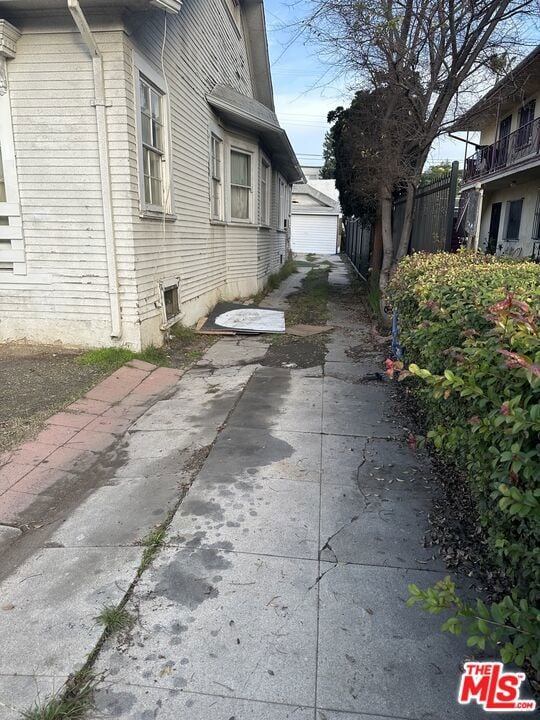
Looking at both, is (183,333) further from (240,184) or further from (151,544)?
(151,544)

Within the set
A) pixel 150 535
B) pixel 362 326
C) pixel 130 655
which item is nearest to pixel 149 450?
pixel 150 535

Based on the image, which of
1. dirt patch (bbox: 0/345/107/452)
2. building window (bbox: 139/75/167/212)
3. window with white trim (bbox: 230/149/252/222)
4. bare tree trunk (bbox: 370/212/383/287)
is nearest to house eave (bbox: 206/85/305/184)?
window with white trim (bbox: 230/149/252/222)

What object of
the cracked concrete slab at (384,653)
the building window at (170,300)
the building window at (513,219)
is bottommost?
the cracked concrete slab at (384,653)

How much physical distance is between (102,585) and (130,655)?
468 millimetres

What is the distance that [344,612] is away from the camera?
2.21m

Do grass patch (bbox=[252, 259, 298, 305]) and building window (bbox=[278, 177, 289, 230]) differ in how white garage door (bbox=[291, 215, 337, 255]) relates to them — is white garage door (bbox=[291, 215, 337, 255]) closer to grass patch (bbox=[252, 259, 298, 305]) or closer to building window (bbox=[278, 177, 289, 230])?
building window (bbox=[278, 177, 289, 230])

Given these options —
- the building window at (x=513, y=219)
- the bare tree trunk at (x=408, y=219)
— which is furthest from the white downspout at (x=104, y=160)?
the building window at (x=513, y=219)

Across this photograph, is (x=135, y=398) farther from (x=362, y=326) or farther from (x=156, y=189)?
(x=362, y=326)

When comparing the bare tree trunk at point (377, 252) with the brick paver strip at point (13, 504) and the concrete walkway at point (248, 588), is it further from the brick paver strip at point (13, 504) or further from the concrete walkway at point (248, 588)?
the brick paver strip at point (13, 504)

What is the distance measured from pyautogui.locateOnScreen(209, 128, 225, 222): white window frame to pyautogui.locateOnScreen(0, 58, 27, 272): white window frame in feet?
13.4

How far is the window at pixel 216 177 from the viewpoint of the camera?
9.68m

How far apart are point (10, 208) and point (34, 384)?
2430 millimetres

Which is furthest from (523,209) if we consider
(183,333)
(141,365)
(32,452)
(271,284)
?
(32,452)

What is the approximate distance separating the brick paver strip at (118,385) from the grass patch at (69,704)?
11.1 feet
